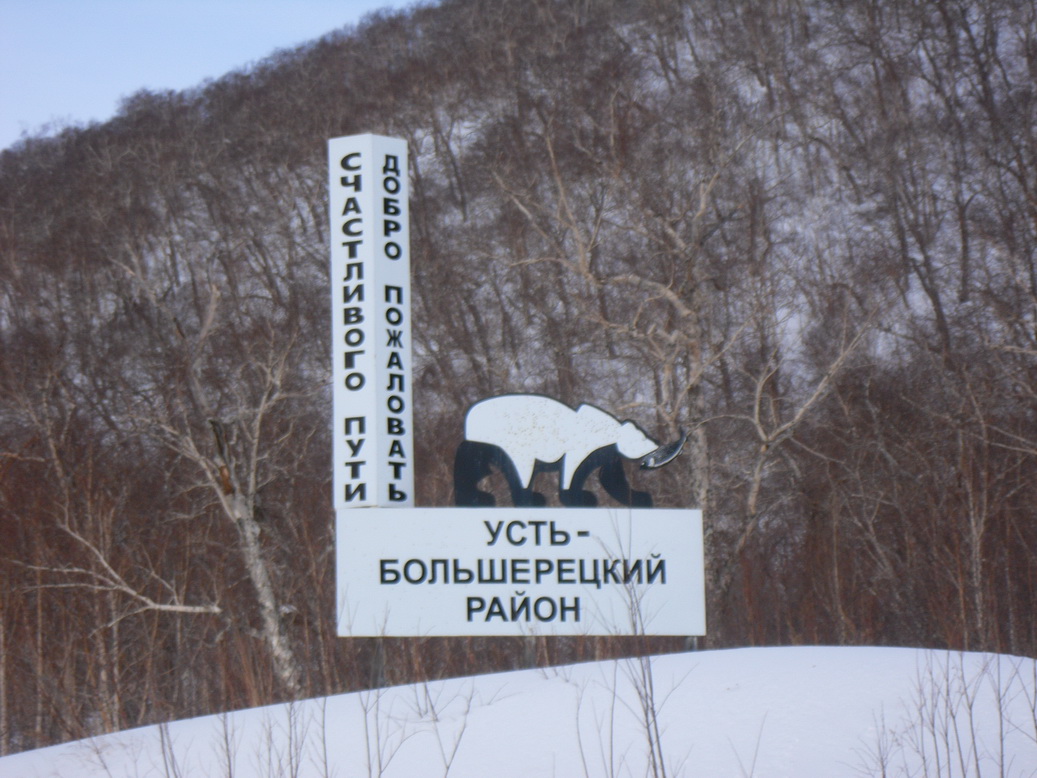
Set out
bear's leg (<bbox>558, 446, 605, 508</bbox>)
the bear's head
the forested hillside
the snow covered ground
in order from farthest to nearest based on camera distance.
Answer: the forested hillside
the bear's head
bear's leg (<bbox>558, 446, 605, 508</bbox>)
the snow covered ground

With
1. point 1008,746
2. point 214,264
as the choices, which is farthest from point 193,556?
point 1008,746

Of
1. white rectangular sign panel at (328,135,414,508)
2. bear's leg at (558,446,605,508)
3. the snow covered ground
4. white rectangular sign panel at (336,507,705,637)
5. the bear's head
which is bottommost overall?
the snow covered ground

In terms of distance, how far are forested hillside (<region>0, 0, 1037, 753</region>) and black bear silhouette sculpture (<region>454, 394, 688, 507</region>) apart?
6.26 metres

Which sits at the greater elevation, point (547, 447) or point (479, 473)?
point (547, 447)

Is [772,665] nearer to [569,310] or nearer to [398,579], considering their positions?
[398,579]

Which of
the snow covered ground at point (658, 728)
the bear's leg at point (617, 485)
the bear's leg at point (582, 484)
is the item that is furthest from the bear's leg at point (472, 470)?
the snow covered ground at point (658, 728)

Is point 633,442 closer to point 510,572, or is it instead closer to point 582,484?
point 582,484

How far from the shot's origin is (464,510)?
9516mm

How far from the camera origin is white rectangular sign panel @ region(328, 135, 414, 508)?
10367mm

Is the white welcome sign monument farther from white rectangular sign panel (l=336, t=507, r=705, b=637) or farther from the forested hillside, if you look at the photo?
the forested hillside

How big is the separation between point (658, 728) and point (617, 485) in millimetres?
3720

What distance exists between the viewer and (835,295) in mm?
27594

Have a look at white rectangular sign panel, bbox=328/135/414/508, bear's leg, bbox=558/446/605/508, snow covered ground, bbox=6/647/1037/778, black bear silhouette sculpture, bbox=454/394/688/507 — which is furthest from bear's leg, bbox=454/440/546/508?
snow covered ground, bbox=6/647/1037/778

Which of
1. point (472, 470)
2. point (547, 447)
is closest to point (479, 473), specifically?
point (472, 470)
